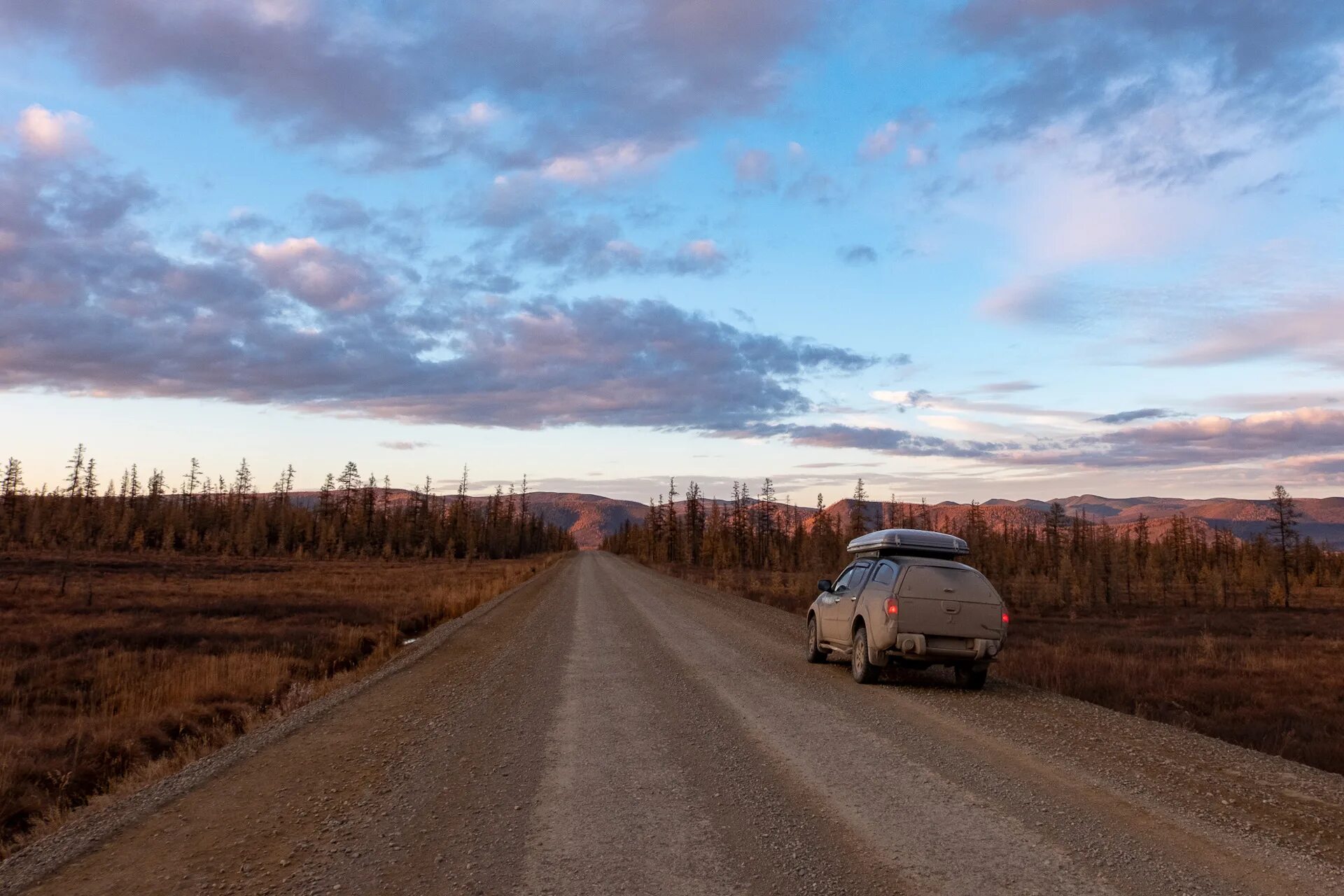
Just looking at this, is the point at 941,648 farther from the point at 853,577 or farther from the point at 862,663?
the point at 853,577

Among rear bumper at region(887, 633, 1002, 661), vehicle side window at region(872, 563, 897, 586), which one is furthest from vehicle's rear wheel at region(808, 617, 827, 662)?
rear bumper at region(887, 633, 1002, 661)

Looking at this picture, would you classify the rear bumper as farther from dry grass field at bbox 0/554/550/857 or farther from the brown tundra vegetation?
dry grass field at bbox 0/554/550/857

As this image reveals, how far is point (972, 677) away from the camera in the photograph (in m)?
11.4

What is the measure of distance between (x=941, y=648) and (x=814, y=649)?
3.16m

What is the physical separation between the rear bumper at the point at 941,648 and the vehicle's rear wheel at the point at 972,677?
41 cm

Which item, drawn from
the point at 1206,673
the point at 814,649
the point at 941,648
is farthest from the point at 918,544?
the point at 1206,673

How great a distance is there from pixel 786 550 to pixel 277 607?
3379 inches

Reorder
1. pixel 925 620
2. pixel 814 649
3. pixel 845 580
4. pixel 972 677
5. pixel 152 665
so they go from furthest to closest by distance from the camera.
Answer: pixel 152 665 < pixel 814 649 < pixel 845 580 < pixel 972 677 < pixel 925 620

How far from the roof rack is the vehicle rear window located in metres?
0.96

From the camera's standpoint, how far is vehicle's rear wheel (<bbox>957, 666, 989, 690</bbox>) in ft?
37.3

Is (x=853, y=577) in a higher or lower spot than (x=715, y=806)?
higher

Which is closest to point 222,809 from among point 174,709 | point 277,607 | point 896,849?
point 896,849

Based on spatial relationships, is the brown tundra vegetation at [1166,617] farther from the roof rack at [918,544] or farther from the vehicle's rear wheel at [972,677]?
the roof rack at [918,544]

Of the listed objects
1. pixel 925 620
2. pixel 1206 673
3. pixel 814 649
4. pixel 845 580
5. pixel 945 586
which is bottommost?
pixel 1206 673
